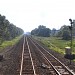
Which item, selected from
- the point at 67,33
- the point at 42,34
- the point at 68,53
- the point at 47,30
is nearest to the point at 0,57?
the point at 68,53

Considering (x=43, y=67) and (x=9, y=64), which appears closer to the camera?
(x=43, y=67)

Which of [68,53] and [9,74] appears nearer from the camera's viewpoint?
[9,74]

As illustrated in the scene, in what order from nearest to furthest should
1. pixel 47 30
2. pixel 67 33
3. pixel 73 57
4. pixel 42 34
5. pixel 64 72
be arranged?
pixel 64 72 < pixel 73 57 < pixel 67 33 < pixel 47 30 < pixel 42 34

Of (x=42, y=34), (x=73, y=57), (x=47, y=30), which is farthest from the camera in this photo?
(x=42, y=34)

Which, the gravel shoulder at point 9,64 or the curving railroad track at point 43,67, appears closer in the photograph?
the curving railroad track at point 43,67

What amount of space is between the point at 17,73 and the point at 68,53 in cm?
1028

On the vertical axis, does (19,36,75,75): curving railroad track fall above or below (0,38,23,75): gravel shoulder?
above

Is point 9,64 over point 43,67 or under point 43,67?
under

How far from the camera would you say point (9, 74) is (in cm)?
1769

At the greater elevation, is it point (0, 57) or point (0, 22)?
point (0, 22)

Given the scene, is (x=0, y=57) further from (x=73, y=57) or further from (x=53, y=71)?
(x=53, y=71)

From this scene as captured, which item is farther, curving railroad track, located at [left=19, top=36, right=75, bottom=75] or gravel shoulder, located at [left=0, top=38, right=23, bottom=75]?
gravel shoulder, located at [left=0, top=38, right=23, bottom=75]

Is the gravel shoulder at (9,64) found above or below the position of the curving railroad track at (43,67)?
below

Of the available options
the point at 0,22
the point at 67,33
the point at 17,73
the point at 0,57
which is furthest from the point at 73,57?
the point at 67,33
